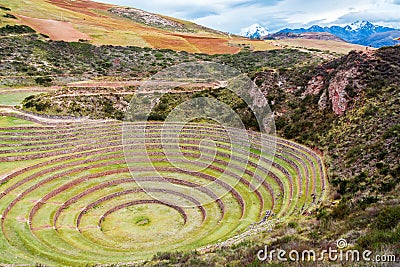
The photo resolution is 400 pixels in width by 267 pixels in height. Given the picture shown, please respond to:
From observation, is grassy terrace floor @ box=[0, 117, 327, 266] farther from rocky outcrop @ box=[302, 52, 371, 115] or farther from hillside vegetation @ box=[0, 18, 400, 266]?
rocky outcrop @ box=[302, 52, 371, 115]

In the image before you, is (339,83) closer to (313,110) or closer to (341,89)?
(341,89)

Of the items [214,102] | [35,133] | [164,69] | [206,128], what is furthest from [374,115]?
[164,69]

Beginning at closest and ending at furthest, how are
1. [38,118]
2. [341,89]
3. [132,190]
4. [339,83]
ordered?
[132,190]
[341,89]
[339,83]
[38,118]

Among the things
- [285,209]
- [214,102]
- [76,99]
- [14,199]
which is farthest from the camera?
[214,102]

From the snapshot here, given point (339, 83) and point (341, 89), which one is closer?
point (341, 89)

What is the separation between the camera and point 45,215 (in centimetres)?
2177

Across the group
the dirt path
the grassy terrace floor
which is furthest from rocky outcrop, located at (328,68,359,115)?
the dirt path

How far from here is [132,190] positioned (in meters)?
26.8

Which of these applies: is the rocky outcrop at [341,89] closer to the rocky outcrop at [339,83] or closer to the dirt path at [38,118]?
the rocky outcrop at [339,83]

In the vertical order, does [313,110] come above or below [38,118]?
above

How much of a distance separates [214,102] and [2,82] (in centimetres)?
3072

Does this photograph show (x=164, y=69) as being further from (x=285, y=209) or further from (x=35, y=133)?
(x=285, y=209)

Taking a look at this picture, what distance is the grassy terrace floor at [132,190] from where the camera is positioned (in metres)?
19.4

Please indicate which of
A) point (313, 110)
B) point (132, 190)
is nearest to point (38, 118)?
point (132, 190)
